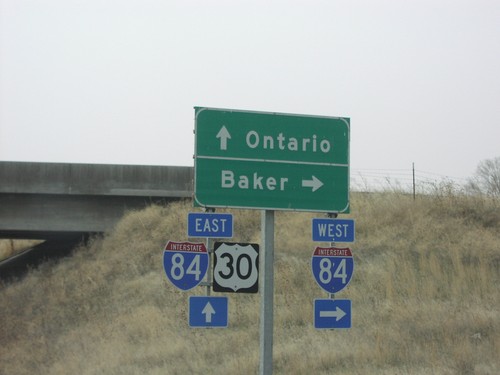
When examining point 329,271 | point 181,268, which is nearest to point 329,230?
point 329,271

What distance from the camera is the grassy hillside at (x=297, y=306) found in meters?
11.7

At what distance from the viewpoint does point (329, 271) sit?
8.87m

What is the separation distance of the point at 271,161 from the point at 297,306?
735cm

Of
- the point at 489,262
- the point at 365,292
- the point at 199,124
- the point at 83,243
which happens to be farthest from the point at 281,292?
the point at 83,243

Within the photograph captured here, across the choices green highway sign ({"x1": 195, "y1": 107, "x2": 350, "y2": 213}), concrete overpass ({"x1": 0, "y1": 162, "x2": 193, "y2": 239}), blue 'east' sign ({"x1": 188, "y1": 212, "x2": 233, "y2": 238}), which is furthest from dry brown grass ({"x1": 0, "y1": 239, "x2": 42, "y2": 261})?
green highway sign ({"x1": 195, "y1": 107, "x2": 350, "y2": 213})

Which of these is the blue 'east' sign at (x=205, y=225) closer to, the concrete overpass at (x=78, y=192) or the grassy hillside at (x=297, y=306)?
the grassy hillside at (x=297, y=306)

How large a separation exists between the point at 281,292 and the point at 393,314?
393cm

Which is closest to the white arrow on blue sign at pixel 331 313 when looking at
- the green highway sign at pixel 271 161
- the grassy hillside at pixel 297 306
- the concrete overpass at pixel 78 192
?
the green highway sign at pixel 271 161

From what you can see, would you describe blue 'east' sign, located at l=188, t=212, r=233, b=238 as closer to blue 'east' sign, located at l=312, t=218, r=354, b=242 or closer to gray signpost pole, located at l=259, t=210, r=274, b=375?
gray signpost pole, located at l=259, t=210, r=274, b=375

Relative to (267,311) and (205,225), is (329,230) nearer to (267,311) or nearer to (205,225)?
(267,311)

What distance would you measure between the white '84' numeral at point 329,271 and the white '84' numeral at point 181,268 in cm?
161

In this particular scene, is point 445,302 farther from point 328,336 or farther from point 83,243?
point 83,243

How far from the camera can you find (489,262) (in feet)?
53.7

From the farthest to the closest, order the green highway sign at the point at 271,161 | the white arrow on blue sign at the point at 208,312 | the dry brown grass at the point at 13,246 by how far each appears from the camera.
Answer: the dry brown grass at the point at 13,246 < the green highway sign at the point at 271,161 < the white arrow on blue sign at the point at 208,312
